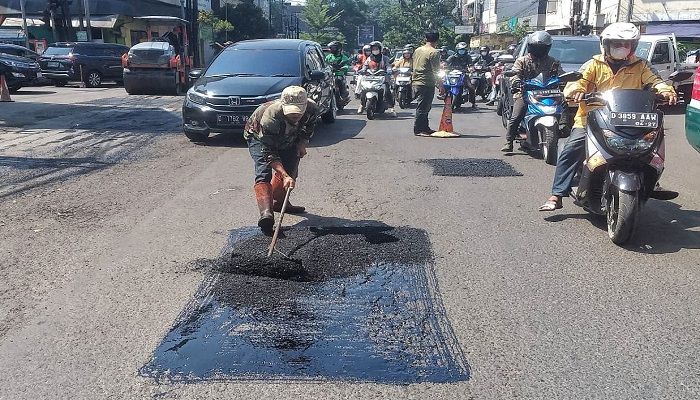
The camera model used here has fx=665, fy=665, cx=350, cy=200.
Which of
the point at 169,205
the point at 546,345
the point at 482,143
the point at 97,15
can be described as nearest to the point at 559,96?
the point at 482,143

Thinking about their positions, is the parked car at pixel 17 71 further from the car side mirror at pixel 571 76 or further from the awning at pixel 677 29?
the awning at pixel 677 29

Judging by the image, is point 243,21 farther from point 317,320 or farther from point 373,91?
point 317,320

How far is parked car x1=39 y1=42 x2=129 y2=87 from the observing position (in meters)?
24.9

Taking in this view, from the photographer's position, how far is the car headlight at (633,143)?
17.4 ft

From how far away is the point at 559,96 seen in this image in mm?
9398

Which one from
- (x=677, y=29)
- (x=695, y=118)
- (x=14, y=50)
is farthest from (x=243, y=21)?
(x=695, y=118)

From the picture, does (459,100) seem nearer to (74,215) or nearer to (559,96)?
(559,96)

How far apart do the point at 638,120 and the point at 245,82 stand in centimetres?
701

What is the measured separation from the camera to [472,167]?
890 cm

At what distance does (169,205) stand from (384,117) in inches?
362

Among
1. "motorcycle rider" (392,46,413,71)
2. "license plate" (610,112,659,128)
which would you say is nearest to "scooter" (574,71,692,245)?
"license plate" (610,112,659,128)

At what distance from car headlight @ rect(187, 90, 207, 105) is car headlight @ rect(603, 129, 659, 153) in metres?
6.98

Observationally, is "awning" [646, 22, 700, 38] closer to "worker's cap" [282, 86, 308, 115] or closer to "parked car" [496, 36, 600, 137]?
"parked car" [496, 36, 600, 137]

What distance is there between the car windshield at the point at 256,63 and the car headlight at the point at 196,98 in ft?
2.59
